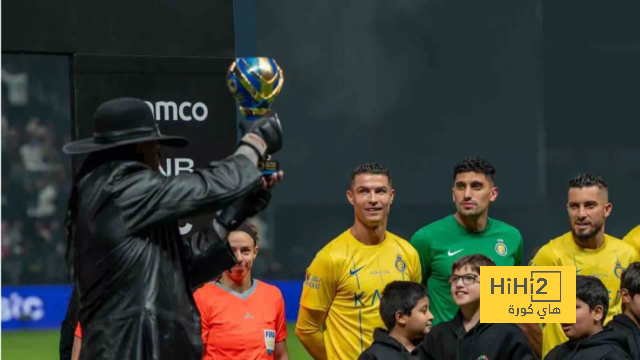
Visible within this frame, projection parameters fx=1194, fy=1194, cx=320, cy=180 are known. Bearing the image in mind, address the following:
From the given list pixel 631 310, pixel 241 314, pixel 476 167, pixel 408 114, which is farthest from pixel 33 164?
pixel 631 310

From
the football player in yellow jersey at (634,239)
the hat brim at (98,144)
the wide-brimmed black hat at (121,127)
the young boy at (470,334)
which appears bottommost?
the young boy at (470,334)

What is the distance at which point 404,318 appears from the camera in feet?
18.1

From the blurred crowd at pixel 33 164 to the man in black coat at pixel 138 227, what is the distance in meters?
10.7

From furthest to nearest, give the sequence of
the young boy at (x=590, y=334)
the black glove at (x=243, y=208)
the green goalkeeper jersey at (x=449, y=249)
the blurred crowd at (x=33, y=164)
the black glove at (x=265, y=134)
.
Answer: the blurred crowd at (x=33, y=164)
the green goalkeeper jersey at (x=449, y=249)
the young boy at (x=590, y=334)
the black glove at (x=243, y=208)
the black glove at (x=265, y=134)

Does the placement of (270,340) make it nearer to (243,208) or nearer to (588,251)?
(588,251)

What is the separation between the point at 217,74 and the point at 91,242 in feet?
7.37

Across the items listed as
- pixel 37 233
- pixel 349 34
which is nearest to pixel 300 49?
pixel 349 34

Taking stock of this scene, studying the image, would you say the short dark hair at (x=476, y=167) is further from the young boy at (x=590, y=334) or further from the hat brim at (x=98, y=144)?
the hat brim at (x=98, y=144)

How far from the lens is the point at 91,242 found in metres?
3.61

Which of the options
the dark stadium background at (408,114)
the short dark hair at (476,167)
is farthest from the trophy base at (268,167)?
the dark stadium background at (408,114)

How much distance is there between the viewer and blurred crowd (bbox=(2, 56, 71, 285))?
46.8 ft

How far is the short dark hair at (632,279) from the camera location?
552cm

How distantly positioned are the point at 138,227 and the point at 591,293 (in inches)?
96.7

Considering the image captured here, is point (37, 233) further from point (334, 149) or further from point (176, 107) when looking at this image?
point (176, 107)
